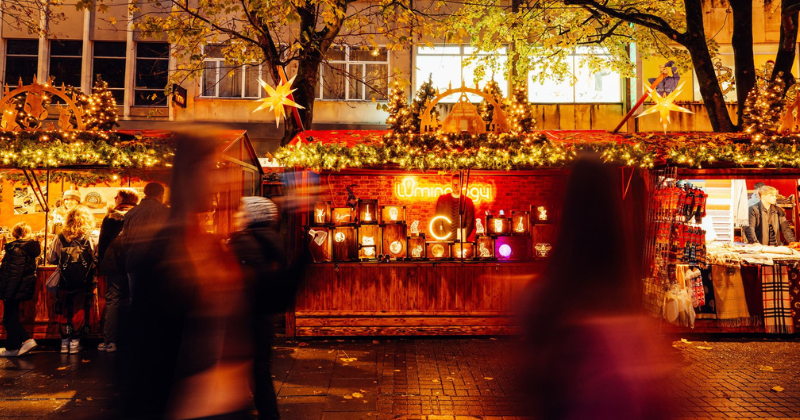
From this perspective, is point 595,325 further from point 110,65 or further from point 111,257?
point 110,65

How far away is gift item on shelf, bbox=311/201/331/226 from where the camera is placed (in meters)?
8.32

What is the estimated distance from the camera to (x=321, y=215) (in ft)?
27.3

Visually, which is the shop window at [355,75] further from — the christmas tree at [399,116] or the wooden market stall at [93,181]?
the christmas tree at [399,116]

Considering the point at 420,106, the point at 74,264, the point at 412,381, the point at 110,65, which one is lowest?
the point at 412,381

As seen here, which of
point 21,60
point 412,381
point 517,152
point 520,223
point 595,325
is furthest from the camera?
point 21,60

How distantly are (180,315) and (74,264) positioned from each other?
224 inches

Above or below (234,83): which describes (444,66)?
above

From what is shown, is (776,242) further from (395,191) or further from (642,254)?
(395,191)

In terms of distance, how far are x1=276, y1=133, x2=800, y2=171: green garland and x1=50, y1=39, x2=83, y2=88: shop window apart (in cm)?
1377

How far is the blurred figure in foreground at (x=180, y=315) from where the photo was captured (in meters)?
2.47

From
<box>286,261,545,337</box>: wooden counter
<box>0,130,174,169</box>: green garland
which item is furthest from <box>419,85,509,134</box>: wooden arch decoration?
<box>0,130,174,169</box>: green garland

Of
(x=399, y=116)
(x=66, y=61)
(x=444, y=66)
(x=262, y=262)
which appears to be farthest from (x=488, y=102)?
(x=66, y=61)

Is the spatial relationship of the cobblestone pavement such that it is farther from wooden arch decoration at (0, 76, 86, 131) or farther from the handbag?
wooden arch decoration at (0, 76, 86, 131)

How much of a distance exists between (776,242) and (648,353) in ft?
34.5
